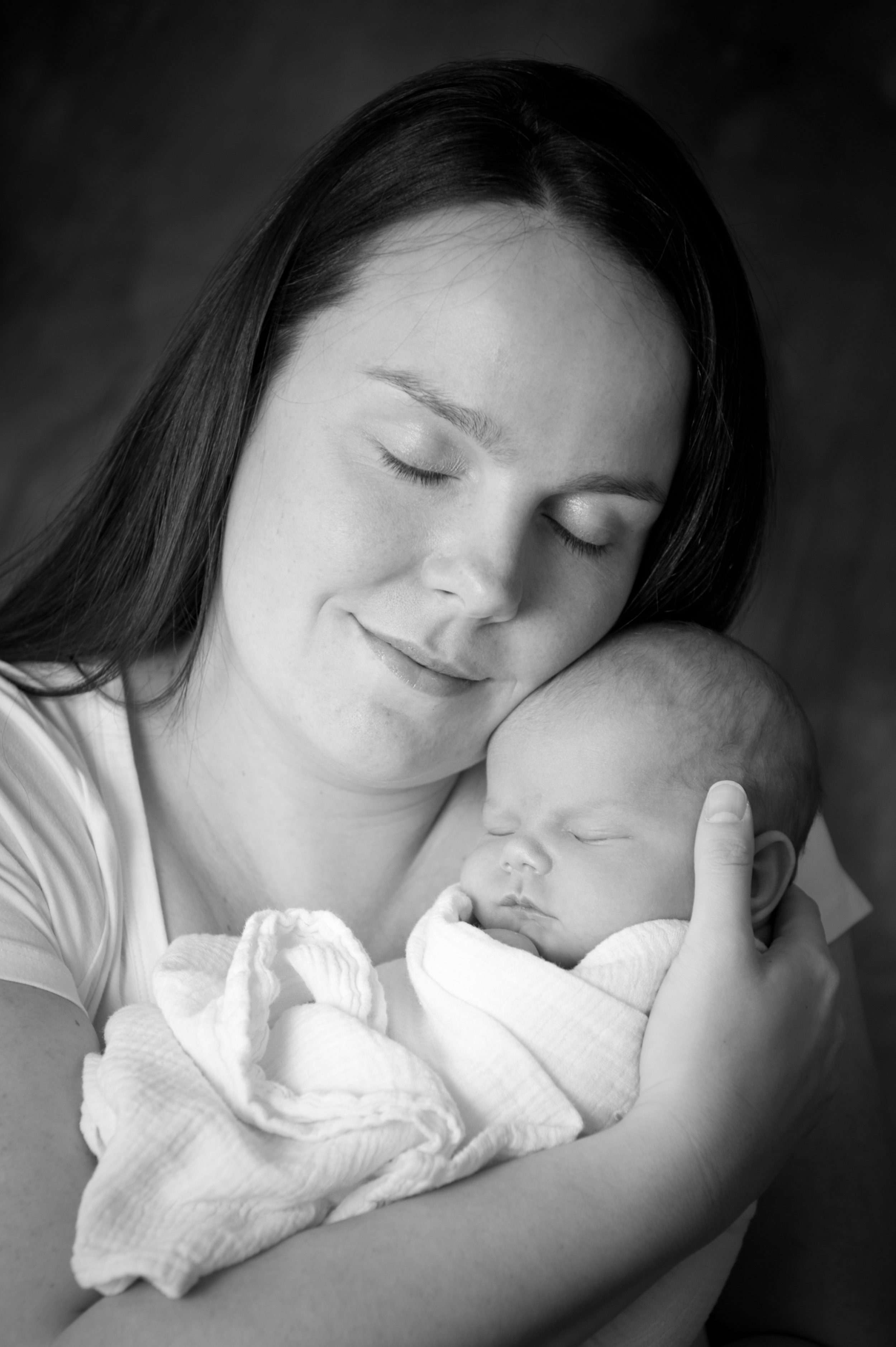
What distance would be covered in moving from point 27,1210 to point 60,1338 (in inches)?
4.2

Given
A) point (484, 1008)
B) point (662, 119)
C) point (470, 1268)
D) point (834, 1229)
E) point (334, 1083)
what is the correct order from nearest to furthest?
1. point (470, 1268)
2. point (334, 1083)
3. point (484, 1008)
4. point (834, 1229)
5. point (662, 119)

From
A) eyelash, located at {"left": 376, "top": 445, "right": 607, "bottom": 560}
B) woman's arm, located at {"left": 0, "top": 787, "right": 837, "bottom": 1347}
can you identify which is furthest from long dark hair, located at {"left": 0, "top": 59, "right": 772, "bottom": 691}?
woman's arm, located at {"left": 0, "top": 787, "right": 837, "bottom": 1347}

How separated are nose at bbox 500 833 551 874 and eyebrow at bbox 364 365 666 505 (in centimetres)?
39

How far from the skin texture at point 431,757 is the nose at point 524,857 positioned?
165 millimetres

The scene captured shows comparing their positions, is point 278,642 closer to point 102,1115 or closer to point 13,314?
point 102,1115

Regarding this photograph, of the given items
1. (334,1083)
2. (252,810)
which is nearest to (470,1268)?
(334,1083)

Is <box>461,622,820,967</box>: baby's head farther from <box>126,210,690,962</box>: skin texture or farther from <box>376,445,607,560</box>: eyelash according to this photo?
<box>376,445,607,560</box>: eyelash

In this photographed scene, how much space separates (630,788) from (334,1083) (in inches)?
17.9

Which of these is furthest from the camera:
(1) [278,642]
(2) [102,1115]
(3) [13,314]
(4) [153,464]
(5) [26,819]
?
(3) [13,314]

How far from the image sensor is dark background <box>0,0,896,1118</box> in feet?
9.04

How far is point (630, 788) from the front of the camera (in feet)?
4.52

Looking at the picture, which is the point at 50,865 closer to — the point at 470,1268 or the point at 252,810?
the point at 252,810

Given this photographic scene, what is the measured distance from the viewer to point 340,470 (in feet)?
4.57

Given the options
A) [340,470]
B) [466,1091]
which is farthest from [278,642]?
[466,1091]
